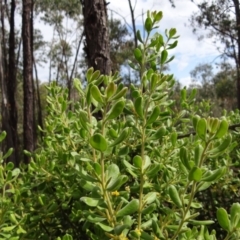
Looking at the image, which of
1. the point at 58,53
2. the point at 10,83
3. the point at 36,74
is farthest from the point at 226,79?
the point at 10,83

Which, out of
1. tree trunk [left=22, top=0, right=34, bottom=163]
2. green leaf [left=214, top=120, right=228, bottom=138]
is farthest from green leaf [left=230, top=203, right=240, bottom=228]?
tree trunk [left=22, top=0, right=34, bottom=163]

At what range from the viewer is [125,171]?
1.17 meters

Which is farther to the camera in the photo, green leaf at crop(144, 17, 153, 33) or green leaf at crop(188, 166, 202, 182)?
green leaf at crop(144, 17, 153, 33)

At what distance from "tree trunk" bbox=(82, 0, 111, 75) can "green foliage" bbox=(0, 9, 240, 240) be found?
1049 millimetres

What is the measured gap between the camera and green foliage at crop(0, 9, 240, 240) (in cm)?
70

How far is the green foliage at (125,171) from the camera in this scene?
0.70 m

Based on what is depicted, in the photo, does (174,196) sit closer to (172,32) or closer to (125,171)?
(125,171)

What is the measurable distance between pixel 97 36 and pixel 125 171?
5.47 feet

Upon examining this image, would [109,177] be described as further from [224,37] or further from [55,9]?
[55,9]

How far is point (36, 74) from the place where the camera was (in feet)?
63.7

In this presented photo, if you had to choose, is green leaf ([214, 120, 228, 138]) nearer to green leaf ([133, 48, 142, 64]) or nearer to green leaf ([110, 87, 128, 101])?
green leaf ([110, 87, 128, 101])

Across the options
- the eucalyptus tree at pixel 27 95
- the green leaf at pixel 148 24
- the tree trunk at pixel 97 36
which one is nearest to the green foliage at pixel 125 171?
the green leaf at pixel 148 24

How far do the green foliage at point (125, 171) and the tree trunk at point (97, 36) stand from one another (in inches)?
41.3

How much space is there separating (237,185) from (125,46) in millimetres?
21676
